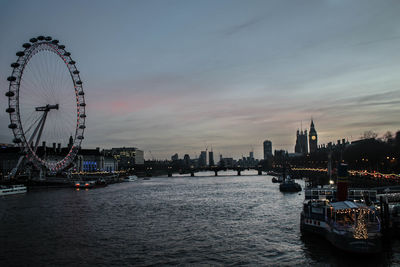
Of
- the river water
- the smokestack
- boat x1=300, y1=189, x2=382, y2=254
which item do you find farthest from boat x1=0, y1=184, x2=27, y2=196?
the smokestack

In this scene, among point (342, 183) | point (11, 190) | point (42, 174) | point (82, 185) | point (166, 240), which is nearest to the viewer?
point (342, 183)

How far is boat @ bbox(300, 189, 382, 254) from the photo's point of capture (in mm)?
28047

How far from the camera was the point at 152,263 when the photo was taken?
2981 centimetres

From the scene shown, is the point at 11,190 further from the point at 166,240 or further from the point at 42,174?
the point at 166,240

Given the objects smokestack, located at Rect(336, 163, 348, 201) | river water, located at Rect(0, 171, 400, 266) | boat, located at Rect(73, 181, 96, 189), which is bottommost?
river water, located at Rect(0, 171, 400, 266)

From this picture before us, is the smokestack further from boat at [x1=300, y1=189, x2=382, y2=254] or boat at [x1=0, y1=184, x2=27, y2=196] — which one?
boat at [x1=0, y1=184, x2=27, y2=196]

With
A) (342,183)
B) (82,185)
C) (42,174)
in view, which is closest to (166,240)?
(342,183)

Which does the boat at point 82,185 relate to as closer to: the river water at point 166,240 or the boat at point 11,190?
the boat at point 11,190

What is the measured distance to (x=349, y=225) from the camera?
3000 cm

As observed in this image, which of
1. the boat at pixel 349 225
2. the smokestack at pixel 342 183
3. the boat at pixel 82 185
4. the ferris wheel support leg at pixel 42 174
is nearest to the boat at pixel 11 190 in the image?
the ferris wheel support leg at pixel 42 174

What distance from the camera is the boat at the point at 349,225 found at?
28.0m

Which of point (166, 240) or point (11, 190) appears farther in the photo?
point (11, 190)

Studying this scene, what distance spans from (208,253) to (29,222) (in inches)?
1143

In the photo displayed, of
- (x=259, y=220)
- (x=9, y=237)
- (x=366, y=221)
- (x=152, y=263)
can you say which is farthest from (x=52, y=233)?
(x=366, y=221)
